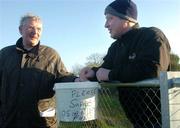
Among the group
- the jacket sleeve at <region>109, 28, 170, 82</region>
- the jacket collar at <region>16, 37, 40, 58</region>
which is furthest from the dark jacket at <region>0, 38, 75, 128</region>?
the jacket sleeve at <region>109, 28, 170, 82</region>

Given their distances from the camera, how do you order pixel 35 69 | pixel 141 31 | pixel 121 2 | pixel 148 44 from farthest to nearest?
pixel 35 69 < pixel 121 2 < pixel 141 31 < pixel 148 44

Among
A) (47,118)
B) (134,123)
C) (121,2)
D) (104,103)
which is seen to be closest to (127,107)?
(134,123)

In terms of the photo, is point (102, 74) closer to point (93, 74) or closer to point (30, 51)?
point (93, 74)

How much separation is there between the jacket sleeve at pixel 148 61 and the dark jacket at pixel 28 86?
1.31 m

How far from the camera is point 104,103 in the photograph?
12.4ft

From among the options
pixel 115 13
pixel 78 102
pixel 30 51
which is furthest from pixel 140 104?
pixel 30 51

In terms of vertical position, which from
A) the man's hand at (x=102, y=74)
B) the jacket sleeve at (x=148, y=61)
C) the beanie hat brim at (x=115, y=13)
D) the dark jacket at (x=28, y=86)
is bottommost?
the dark jacket at (x=28, y=86)

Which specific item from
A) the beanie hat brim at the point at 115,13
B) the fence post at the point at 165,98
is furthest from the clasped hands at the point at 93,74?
the fence post at the point at 165,98

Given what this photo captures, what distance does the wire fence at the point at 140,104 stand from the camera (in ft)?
8.39

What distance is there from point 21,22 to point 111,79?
1.93m

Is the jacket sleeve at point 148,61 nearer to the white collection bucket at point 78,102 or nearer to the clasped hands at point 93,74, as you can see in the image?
the clasped hands at point 93,74

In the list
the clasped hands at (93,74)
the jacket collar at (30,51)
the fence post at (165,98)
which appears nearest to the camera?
the fence post at (165,98)

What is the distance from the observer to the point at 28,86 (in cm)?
444

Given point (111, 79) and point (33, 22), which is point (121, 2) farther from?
point (33, 22)
